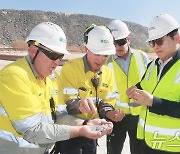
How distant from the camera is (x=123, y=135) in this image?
455 centimetres

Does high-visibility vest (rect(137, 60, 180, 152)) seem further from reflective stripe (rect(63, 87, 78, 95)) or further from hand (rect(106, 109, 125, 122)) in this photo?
reflective stripe (rect(63, 87, 78, 95))

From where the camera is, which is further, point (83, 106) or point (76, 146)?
point (76, 146)

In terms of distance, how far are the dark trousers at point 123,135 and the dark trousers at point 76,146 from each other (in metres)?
1.04

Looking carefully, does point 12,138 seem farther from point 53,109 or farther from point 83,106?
point 83,106

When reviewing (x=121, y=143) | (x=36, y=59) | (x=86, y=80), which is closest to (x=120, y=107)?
(x=121, y=143)

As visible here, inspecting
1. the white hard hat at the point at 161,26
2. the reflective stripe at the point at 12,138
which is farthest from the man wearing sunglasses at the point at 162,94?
the reflective stripe at the point at 12,138

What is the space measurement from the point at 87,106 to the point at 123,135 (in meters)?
1.51

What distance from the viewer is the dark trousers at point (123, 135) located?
14.5ft

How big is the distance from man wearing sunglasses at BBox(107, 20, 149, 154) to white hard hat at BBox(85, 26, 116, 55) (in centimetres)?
98

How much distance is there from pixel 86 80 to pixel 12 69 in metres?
1.07

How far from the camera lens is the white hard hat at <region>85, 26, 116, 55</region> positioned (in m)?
3.45

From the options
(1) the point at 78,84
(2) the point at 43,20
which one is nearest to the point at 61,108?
(1) the point at 78,84

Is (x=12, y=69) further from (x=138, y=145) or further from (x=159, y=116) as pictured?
(x=138, y=145)

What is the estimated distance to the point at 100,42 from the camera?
3436 millimetres
